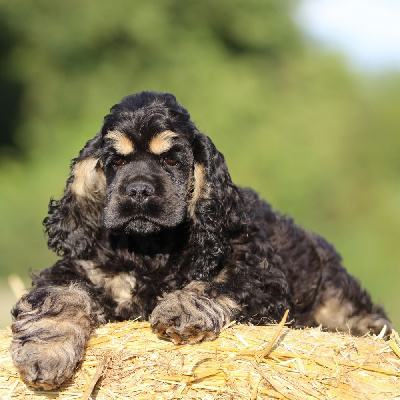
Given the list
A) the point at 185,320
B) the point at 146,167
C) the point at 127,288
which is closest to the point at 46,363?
the point at 185,320

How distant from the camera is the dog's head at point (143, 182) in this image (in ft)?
19.1

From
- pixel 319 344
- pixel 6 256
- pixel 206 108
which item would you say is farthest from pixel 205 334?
pixel 206 108

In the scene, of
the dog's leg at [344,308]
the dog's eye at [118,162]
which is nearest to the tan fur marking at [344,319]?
the dog's leg at [344,308]

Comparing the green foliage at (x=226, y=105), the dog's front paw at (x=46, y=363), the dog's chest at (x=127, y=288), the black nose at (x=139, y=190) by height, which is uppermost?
the green foliage at (x=226, y=105)

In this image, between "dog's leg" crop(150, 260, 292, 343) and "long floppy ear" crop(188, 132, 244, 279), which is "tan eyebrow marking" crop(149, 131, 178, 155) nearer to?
"long floppy ear" crop(188, 132, 244, 279)

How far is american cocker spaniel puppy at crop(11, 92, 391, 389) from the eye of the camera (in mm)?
5590

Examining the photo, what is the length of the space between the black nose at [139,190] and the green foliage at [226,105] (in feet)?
36.1

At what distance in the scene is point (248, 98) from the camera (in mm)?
23250

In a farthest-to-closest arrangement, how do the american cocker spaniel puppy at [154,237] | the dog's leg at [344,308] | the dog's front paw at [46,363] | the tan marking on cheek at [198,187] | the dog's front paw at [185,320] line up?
1. the dog's leg at [344,308]
2. the tan marking on cheek at [198,187]
3. the american cocker spaniel puppy at [154,237]
4. the dog's front paw at [185,320]
5. the dog's front paw at [46,363]

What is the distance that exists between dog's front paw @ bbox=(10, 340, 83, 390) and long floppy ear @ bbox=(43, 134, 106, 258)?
1.61 m

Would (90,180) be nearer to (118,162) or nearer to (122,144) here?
(118,162)

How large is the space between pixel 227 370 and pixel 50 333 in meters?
1.22

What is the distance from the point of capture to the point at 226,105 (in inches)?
894

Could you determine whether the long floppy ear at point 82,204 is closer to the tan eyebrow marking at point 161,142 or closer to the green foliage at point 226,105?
the tan eyebrow marking at point 161,142
